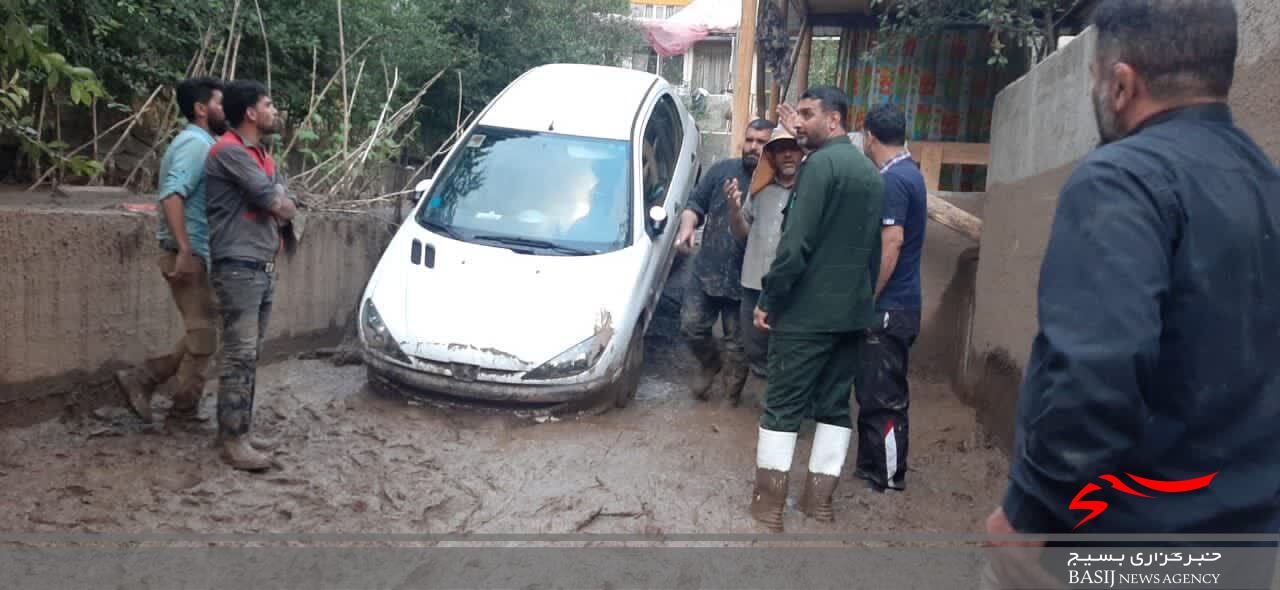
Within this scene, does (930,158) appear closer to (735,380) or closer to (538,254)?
(735,380)

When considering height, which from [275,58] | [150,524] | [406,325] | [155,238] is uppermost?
[275,58]

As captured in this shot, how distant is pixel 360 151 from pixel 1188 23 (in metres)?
7.32

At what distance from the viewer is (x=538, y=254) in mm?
5828

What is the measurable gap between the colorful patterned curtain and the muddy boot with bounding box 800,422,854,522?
5.93 meters

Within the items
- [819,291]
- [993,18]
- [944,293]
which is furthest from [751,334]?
[993,18]

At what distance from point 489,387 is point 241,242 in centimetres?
161

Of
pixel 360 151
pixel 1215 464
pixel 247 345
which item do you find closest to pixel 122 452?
pixel 247 345

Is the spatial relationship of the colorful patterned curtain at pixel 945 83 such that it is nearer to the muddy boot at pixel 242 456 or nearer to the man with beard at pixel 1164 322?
the muddy boot at pixel 242 456

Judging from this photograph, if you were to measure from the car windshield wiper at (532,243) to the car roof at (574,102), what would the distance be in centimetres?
109

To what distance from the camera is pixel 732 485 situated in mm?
4609

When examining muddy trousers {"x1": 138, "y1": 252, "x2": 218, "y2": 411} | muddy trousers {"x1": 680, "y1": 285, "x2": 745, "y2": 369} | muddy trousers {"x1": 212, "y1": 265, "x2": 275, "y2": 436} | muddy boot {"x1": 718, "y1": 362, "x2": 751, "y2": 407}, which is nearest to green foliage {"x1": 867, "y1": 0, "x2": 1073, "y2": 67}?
muddy trousers {"x1": 680, "y1": 285, "x2": 745, "y2": 369}

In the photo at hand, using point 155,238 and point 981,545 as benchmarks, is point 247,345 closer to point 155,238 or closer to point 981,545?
point 155,238

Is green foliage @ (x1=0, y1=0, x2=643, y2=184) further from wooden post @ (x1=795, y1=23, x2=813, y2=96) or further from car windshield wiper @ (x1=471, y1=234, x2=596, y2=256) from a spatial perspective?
wooden post @ (x1=795, y1=23, x2=813, y2=96)

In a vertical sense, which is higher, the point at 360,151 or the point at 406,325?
the point at 360,151
